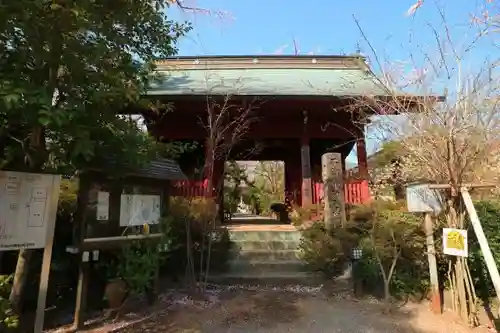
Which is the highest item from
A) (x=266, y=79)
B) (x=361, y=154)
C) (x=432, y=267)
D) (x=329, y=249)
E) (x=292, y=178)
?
(x=266, y=79)

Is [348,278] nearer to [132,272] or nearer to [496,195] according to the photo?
[496,195]

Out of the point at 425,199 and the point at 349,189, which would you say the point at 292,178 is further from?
the point at 425,199

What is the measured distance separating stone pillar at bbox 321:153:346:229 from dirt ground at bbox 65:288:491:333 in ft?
4.47

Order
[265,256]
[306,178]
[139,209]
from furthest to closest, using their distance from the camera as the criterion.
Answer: [306,178] → [265,256] → [139,209]

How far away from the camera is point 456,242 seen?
4762 mm

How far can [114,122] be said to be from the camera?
415 centimetres

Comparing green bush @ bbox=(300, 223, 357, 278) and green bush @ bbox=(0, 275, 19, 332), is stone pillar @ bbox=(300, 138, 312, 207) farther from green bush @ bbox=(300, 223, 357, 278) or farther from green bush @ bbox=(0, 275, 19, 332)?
green bush @ bbox=(0, 275, 19, 332)

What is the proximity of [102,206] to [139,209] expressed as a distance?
61cm

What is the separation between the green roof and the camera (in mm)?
9055

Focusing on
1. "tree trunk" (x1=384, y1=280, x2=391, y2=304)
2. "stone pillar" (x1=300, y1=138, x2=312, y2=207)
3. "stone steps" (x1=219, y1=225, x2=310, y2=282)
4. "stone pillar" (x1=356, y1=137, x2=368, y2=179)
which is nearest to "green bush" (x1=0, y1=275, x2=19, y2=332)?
"stone steps" (x1=219, y1=225, x2=310, y2=282)

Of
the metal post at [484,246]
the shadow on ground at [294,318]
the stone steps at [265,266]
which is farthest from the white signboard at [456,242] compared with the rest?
the stone steps at [265,266]

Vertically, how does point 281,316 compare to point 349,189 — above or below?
below

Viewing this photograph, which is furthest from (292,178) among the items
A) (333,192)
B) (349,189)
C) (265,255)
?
(333,192)

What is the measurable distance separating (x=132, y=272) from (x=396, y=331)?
3.39 m
